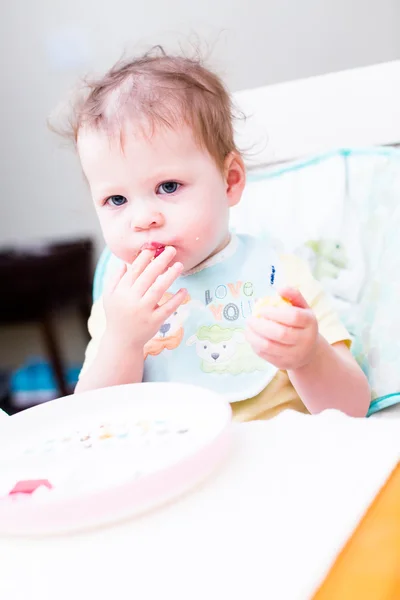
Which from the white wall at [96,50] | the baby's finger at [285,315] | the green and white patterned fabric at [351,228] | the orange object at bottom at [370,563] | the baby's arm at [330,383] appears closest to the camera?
the orange object at bottom at [370,563]

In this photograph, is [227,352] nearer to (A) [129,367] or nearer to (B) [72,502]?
(A) [129,367]

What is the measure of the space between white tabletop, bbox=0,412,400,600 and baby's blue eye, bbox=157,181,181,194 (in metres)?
0.40

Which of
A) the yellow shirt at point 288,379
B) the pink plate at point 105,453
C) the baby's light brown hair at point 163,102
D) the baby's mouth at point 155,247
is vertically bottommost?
the yellow shirt at point 288,379

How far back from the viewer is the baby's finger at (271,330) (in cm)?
61

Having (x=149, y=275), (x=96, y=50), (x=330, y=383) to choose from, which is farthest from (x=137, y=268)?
(x=96, y=50)

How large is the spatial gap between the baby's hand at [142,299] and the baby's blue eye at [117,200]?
0.27 feet

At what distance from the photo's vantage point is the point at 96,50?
76.2 inches

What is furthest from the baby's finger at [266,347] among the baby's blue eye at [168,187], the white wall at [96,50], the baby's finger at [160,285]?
the white wall at [96,50]

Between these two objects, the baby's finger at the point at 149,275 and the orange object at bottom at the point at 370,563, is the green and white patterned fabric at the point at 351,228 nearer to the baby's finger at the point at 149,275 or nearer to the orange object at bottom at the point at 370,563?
the baby's finger at the point at 149,275

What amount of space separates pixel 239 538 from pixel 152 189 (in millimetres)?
497

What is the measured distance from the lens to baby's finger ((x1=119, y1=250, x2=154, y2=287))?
75 cm

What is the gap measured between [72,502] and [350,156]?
85 centimetres

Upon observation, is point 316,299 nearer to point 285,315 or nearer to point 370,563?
point 285,315

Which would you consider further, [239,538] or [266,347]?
[266,347]
